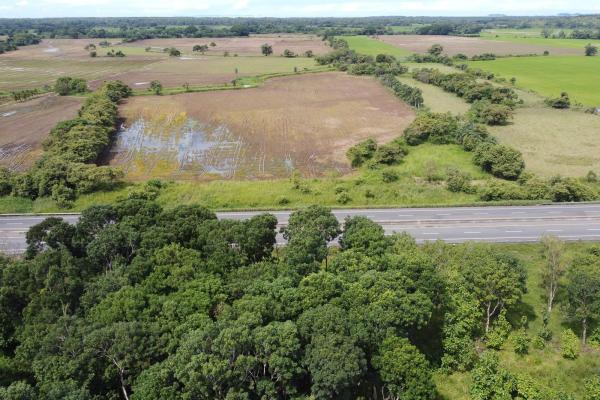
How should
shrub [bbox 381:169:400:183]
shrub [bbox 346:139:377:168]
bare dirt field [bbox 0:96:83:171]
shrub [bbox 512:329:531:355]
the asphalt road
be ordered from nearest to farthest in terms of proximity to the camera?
shrub [bbox 512:329:531:355], the asphalt road, shrub [bbox 381:169:400:183], shrub [bbox 346:139:377:168], bare dirt field [bbox 0:96:83:171]

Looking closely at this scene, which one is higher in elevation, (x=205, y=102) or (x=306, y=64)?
(x=306, y=64)

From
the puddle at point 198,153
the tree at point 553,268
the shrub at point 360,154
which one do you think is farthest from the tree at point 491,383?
the puddle at point 198,153

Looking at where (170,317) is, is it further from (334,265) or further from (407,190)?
(407,190)

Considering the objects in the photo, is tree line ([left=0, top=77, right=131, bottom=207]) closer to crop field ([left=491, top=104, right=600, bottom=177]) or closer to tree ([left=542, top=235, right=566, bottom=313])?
tree ([left=542, top=235, right=566, bottom=313])

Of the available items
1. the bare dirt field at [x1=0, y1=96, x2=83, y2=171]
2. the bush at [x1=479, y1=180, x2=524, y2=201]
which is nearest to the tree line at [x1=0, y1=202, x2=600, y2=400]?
the bush at [x1=479, y1=180, x2=524, y2=201]

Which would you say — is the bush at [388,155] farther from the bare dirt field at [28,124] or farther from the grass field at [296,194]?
the bare dirt field at [28,124]

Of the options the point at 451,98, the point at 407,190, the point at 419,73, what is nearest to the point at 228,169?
the point at 407,190
